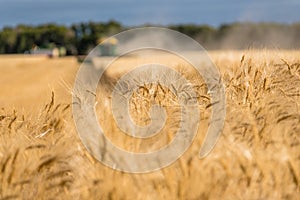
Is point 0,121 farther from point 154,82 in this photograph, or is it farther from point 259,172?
point 259,172

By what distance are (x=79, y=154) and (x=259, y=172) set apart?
92cm

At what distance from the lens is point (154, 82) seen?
4.73m

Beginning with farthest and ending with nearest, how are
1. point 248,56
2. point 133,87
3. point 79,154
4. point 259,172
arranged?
1. point 248,56
2. point 133,87
3. point 79,154
4. point 259,172

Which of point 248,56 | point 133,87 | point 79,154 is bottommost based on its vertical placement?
point 79,154

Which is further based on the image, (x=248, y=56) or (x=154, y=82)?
(x=248, y=56)

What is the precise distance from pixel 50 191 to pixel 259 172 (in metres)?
0.94

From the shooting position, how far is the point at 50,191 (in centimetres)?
279

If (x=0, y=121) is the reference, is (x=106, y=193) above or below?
below

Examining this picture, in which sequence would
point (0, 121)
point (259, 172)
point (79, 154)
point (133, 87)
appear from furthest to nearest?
point (133, 87) → point (0, 121) → point (79, 154) → point (259, 172)

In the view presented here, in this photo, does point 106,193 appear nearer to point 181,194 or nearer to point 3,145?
point 181,194

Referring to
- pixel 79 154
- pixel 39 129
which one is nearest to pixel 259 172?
pixel 79 154

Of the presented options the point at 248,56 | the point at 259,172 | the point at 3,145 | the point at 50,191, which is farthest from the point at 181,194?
the point at 248,56

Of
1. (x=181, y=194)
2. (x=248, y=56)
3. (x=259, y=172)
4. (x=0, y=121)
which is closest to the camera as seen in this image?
(x=181, y=194)

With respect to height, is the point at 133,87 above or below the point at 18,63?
below
